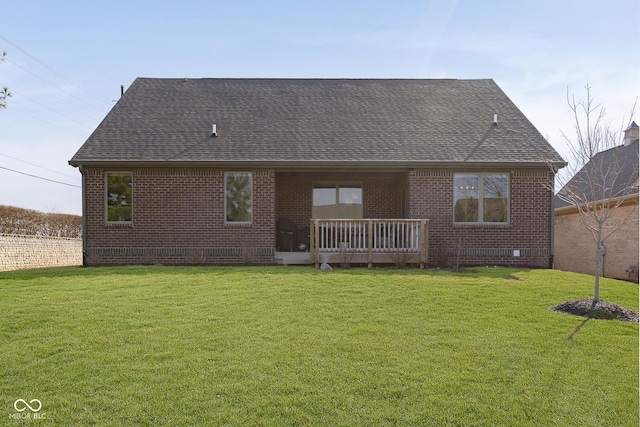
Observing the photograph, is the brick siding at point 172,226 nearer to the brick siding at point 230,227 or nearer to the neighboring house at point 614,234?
the brick siding at point 230,227

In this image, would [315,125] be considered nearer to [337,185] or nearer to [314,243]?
[337,185]

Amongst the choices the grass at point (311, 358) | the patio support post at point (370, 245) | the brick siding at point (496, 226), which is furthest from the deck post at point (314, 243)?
the grass at point (311, 358)

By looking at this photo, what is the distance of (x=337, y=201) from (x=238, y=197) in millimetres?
3265

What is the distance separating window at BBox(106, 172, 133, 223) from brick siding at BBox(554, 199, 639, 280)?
1359 centimetres

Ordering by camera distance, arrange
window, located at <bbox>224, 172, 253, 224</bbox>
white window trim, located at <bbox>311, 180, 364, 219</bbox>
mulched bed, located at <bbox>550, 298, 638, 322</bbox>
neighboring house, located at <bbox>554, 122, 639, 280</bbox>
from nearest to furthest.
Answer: mulched bed, located at <bbox>550, 298, 638, 322</bbox> → window, located at <bbox>224, 172, 253, 224</bbox> → neighboring house, located at <bbox>554, 122, 639, 280</bbox> → white window trim, located at <bbox>311, 180, 364, 219</bbox>

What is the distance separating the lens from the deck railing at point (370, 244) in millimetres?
11922

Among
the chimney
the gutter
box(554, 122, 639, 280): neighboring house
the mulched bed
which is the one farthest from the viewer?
the chimney

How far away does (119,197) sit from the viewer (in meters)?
12.9

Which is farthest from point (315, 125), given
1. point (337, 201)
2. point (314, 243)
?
point (314, 243)

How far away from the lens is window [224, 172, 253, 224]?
12891 mm

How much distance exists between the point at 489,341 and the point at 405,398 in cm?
182

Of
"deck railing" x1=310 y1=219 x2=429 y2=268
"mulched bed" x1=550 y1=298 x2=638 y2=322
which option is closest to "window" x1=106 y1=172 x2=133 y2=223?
"deck railing" x1=310 y1=219 x2=429 y2=268

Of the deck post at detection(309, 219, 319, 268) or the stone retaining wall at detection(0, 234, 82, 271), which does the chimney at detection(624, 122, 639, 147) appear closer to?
the deck post at detection(309, 219, 319, 268)

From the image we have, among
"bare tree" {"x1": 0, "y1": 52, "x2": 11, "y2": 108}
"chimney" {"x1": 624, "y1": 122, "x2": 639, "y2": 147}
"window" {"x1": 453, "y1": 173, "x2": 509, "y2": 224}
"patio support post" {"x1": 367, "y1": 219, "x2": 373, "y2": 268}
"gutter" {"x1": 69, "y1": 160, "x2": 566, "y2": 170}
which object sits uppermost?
"chimney" {"x1": 624, "y1": 122, "x2": 639, "y2": 147}
